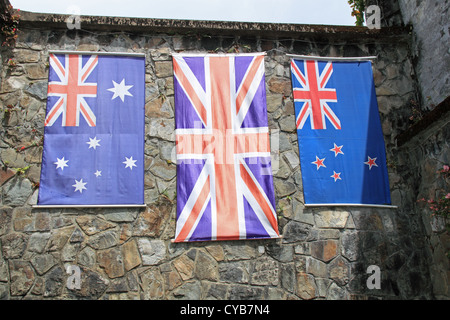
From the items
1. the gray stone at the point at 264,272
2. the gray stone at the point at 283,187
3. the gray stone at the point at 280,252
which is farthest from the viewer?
the gray stone at the point at 283,187

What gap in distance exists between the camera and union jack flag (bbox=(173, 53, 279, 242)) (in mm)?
5285

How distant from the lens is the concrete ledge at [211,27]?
18.9 ft

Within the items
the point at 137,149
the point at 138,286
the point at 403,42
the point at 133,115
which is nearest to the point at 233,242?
the point at 138,286

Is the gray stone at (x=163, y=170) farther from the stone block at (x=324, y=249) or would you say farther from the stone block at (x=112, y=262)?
the stone block at (x=324, y=249)

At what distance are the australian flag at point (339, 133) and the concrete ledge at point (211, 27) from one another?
0.45 metres

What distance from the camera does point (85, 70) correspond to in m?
5.70

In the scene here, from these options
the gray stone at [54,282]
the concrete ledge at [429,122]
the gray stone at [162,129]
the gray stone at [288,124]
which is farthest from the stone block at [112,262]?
the concrete ledge at [429,122]

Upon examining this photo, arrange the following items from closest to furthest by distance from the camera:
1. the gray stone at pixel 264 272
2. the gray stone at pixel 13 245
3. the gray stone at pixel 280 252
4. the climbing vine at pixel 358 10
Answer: the gray stone at pixel 13 245 < the gray stone at pixel 264 272 < the gray stone at pixel 280 252 < the climbing vine at pixel 358 10

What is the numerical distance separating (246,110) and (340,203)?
1.81 meters

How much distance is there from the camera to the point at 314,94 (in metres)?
5.98

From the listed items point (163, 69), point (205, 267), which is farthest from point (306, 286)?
point (163, 69)

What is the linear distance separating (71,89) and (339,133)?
148 inches

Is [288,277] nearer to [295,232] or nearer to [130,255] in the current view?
[295,232]

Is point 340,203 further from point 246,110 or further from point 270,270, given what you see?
point 246,110
